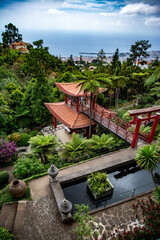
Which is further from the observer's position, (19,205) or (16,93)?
(16,93)

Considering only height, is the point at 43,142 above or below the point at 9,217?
above

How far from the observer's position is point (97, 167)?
999 cm

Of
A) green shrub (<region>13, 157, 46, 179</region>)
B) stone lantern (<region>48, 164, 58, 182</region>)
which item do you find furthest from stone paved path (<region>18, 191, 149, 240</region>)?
green shrub (<region>13, 157, 46, 179</region>)

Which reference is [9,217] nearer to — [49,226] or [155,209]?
[49,226]

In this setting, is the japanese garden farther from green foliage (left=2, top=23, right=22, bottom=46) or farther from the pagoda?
green foliage (left=2, top=23, right=22, bottom=46)

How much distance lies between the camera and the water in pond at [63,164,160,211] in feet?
28.5

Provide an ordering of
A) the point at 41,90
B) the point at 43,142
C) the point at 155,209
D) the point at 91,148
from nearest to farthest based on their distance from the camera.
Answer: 1. the point at 155,209
2. the point at 43,142
3. the point at 91,148
4. the point at 41,90

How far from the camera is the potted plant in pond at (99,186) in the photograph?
850 cm

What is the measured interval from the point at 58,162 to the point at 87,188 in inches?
123

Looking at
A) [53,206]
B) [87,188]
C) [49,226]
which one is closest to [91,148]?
[87,188]

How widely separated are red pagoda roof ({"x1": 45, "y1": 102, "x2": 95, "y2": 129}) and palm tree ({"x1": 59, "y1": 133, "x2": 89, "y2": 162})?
3.03 metres

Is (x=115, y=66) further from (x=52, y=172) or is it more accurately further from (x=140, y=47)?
(x=52, y=172)

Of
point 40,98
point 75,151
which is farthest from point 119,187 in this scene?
point 40,98

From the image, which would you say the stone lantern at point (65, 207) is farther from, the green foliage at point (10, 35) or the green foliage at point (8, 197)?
the green foliage at point (10, 35)
